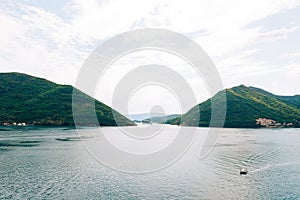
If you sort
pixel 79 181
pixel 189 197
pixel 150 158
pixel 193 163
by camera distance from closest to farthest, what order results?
pixel 189 197, pixel 79 181, pixel 193 163, pixel 150 158

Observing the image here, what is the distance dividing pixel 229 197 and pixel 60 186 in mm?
38519

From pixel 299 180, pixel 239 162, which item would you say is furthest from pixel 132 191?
pixel 239 162

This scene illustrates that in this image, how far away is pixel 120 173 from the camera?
2699 inches

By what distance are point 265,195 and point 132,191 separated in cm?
2948

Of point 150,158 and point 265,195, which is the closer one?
point 265,195

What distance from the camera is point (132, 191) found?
172 feet

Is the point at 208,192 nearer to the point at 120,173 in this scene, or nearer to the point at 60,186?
the point at 120,173

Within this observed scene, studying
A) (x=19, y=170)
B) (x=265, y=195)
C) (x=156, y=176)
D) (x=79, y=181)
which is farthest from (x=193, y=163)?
(x=19, y=170)

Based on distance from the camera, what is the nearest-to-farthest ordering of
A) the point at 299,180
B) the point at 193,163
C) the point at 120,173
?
1. the point at 299,180
2. the point at 120,173
3. the point at 193,163

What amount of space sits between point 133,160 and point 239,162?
4050cm

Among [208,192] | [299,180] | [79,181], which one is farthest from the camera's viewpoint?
[299,180]

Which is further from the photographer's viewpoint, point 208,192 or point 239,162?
point 239,162

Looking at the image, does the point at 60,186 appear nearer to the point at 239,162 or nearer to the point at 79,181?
the point at 79,181

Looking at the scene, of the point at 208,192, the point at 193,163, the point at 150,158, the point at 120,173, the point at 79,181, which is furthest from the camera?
the point at 150,158
